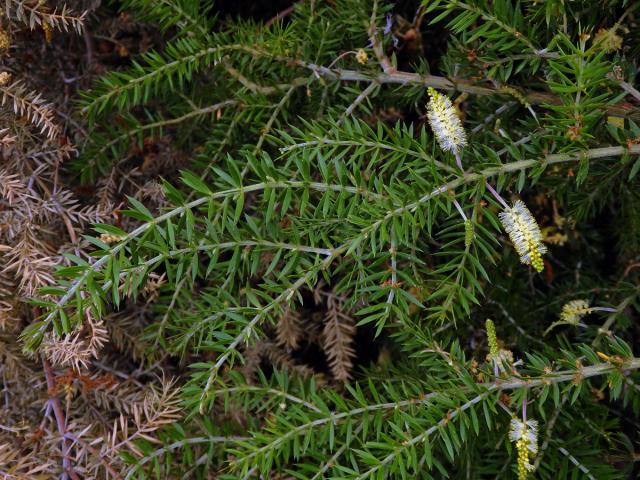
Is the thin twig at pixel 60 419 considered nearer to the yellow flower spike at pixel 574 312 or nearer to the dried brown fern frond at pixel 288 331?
the dried brown fern frond at pixel 288 331

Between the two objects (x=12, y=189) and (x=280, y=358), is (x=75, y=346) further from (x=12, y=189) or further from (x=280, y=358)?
(x=280, y=358)

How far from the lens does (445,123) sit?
3.51 feet

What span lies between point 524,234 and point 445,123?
222 millimetres

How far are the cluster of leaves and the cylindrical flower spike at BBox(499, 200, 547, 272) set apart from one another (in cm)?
3

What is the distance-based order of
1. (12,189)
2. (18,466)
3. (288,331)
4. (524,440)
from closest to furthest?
(524,440), (18,466), (12,189), (288,331)

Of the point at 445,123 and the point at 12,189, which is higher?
the point at 445,123

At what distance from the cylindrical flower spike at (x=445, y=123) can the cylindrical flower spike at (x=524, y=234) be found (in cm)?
14

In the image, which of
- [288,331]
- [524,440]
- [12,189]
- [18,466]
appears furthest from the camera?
[288,331]

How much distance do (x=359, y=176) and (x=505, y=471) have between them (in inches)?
25.8

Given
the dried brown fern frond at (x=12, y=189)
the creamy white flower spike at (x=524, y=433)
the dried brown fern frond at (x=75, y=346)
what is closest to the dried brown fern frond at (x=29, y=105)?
the dried brown fern frond at (x=12, y=189)

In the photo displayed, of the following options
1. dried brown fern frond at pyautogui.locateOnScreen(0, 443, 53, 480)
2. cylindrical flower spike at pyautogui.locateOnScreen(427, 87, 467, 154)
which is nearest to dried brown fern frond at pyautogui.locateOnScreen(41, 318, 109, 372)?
dried brown fern frond at pyautogui.locateOnScreen(0, 443, 53, 480)

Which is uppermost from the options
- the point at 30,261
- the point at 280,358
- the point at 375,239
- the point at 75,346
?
the point at 375,239

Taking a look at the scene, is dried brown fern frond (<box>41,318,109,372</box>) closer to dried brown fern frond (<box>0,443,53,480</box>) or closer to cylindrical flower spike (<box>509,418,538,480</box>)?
dried brown fern frond (<box>0,443,53,480</box>)

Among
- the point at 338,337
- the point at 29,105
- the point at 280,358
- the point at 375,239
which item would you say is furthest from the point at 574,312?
the point at 29,105
